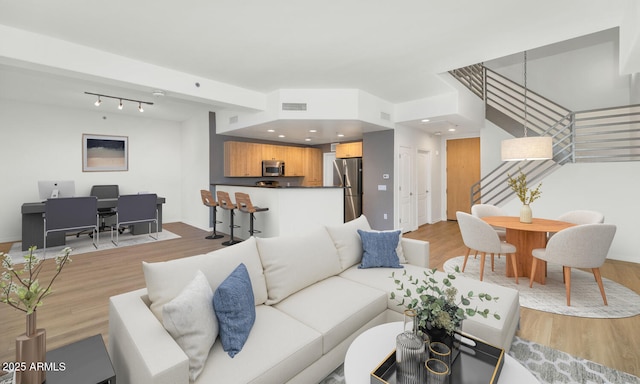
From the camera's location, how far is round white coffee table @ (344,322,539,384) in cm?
132

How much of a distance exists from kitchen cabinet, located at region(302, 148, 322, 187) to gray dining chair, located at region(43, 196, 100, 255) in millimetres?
5304

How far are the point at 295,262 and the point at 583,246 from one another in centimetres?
289

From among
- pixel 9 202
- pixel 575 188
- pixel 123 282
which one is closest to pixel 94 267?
pixel 123 282

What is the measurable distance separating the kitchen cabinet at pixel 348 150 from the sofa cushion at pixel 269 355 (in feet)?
21.2

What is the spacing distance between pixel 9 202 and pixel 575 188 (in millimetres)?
10770

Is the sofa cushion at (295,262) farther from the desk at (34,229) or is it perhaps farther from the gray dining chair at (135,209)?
the desk at (34,229)

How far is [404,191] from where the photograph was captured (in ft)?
22.3

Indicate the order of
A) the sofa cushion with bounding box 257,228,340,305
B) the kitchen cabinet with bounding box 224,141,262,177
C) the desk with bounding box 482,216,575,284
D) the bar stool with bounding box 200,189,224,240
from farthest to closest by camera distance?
the kitchen cabinet with bounding box 224,141,262,177 → the bar stool with bounding box 200,189,224,240 → the desk with bounding box 482,216,575,284 → the sofa cushion with bounding box 257,228,340,305

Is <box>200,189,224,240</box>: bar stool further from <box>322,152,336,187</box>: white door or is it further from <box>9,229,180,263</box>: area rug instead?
<box>322,152,336,187</box>: white door

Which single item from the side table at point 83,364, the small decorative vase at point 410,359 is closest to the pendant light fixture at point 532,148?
the small decorative vase at point 410,359

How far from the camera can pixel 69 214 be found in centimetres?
500

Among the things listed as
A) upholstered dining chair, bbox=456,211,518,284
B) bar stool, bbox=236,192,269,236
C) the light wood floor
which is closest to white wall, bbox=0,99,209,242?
bar stool, bbox=236,192,269,236

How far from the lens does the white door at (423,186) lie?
24.5 ft

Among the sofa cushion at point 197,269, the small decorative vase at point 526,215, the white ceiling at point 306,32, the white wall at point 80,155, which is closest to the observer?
the sofa cushion at point 197,269
